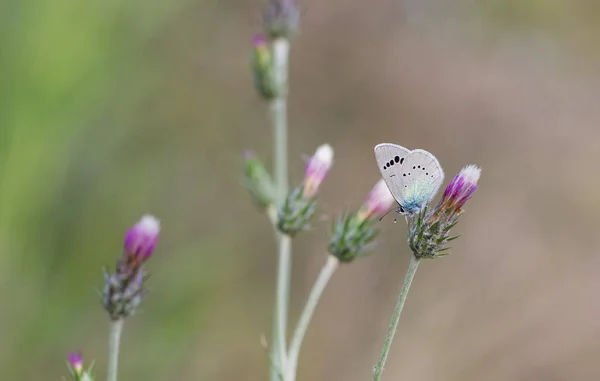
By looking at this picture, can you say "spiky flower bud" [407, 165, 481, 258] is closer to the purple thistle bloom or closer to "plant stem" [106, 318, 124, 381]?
"plant stem" [106, 318, 124, 381]

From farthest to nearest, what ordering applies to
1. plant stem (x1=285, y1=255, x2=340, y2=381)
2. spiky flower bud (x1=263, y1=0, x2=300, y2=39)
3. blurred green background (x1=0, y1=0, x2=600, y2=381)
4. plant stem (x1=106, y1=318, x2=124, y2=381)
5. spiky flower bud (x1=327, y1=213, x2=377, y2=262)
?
blurred green background (x1=0, y1=0, x2=600, y2=381)
spiky flower bud (x1=263, y1=0, x2=300, y2=39)
spiky flower bud (x1=327, y1=213, x2=377, y2=262)
plant stem (x1=285, y1=255, x2=340, y2=381)
plant stem (x1=106, y1=318, x2=124, y2=381)

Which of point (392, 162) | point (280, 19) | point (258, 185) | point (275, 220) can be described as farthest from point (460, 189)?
point (280, 19)

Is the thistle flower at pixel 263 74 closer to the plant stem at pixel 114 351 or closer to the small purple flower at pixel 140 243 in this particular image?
the small purple flower at pixel 140 243

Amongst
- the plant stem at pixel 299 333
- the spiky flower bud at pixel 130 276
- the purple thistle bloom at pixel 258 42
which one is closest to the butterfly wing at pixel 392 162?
the plant stem at pixel 299 333

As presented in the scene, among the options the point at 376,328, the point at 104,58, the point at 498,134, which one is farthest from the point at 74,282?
the point at 498,134

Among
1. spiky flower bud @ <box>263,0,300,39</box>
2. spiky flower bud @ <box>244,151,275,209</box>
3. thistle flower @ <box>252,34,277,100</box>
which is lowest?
spiky flower bud @ <box>244,151,275,209</box>

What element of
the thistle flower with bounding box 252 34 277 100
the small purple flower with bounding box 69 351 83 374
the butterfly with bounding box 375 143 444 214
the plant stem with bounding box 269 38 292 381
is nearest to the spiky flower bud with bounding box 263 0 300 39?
the plant stem with bounding box 269 38 292 381

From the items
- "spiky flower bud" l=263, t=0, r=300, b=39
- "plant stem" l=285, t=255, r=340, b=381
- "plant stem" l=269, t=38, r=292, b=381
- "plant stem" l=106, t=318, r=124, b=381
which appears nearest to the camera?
"plant stem" l=106, t=318, r=124, b=381

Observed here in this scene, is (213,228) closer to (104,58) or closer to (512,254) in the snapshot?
(104,58)
